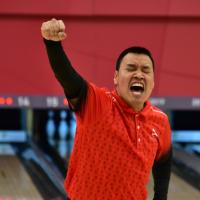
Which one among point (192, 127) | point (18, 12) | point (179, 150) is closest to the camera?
point (18, 12)

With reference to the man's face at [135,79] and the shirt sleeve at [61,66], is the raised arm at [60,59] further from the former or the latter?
the man's face at [135,79]

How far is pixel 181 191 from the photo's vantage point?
3.36 metres

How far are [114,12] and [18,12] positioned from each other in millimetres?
712

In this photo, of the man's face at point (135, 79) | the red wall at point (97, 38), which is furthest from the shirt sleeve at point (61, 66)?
the red wall at point (97, 38)

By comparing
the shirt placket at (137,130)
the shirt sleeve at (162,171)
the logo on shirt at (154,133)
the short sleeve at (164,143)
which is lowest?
the shirt sleeve at (162,171)

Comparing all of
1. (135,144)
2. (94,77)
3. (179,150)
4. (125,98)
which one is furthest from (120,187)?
(179,150)

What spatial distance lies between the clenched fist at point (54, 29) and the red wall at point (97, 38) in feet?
7.85

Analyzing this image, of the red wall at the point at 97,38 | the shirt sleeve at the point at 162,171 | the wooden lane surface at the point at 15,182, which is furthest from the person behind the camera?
the red wall at the point at 97,38

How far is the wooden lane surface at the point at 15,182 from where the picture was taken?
3.10 metres

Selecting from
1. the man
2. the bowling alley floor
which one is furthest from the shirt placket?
the bowling alley floor

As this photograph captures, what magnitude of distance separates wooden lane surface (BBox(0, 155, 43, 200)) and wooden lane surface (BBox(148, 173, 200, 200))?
2.52ft

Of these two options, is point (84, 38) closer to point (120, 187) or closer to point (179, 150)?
point (179, 150)

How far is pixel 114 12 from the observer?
3.76 m

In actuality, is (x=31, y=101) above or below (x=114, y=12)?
below
